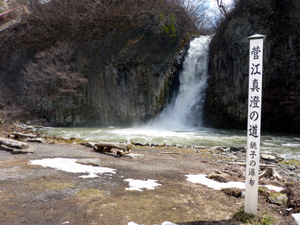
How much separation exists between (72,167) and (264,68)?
1875cm

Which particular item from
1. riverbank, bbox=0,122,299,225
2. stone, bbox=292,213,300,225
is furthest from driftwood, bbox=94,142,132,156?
stone, bbox=292,213,300,225

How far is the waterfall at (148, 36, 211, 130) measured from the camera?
23.2 metres

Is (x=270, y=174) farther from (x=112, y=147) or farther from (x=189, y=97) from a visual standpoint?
(x=189, y=97)

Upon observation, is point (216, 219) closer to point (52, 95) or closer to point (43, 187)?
point (43, 187)

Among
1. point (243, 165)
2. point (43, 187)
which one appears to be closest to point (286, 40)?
point (243, 165)

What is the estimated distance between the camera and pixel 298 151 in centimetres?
1144

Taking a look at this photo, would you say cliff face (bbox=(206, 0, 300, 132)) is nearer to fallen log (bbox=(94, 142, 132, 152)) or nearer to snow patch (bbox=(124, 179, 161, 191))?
fallen log (bbox=(94, 142, 132, 152))

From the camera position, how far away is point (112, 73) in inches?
958

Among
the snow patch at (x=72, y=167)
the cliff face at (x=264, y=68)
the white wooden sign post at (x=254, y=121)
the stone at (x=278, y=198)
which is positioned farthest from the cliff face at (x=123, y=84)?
the white wooden sign post at (x=254, y=121)

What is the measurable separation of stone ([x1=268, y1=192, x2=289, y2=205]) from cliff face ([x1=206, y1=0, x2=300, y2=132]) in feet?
54.8

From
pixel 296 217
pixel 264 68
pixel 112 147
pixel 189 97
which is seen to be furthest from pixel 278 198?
pixel 189 97

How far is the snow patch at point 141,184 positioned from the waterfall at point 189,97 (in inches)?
695

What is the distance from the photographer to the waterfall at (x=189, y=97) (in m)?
23.2

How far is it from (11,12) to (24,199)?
Answer: 1557 inches
